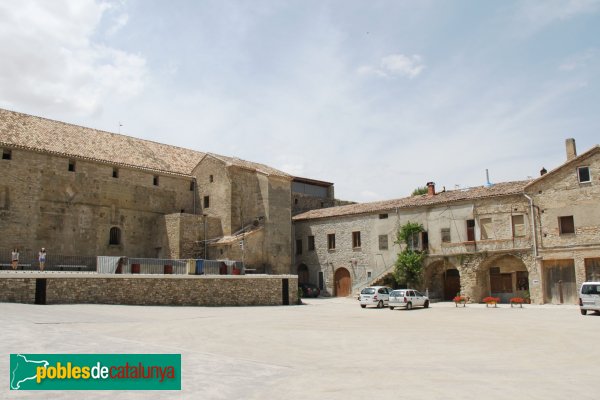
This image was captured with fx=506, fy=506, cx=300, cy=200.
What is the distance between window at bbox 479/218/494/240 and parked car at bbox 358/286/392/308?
8839 mm

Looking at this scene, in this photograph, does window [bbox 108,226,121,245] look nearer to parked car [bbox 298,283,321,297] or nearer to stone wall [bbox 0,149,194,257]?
stone wall [bbox 0,149,194,257]

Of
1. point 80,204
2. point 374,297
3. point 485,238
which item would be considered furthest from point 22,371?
point 485,238

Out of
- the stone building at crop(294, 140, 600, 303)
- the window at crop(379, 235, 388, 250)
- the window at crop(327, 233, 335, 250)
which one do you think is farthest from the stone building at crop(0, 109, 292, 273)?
the window at crop(379, 235, 388, 250)

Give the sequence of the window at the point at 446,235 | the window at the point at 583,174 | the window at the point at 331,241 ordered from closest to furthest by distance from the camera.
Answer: the window at the point at 583,174
the window at the point at 446,235
the window at the point at 331,241

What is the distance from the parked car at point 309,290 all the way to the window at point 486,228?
14505 mm

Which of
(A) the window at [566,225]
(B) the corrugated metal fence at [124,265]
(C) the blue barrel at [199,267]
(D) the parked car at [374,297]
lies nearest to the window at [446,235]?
(A) the window at [566,225]

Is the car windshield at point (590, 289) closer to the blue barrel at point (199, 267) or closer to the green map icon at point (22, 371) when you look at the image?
the blue barrel at point (199, 267)

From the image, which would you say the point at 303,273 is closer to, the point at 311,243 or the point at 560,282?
the point at 311,243

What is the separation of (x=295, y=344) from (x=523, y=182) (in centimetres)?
2779

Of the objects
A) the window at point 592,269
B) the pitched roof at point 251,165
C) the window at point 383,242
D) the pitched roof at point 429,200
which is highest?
the pitched roof at point 251,165

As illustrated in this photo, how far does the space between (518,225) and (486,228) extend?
222 cm

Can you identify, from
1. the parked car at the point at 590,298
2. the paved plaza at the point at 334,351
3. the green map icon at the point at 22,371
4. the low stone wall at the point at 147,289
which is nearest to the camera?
the green map icon at the point at 22,371

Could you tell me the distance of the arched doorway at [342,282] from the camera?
43188mm

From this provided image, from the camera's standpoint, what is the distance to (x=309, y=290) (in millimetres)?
42875
